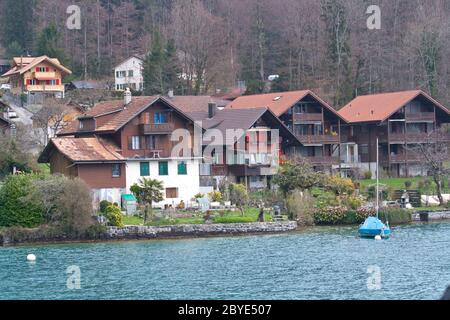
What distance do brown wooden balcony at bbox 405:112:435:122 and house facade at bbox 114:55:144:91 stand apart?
28263 mm

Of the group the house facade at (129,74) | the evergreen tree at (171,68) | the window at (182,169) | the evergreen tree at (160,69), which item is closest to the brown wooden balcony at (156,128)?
the window at (182,169)

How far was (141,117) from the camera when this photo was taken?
66188 mm

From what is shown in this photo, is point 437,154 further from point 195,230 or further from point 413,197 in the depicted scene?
point 195,230

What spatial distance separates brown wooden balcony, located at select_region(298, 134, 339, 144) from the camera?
76.8 m

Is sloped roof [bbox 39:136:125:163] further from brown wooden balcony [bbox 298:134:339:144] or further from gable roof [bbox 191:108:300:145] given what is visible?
brown wooden balcony [bbox 298:134:339:144]

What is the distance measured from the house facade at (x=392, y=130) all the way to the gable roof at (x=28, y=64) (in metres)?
27.5

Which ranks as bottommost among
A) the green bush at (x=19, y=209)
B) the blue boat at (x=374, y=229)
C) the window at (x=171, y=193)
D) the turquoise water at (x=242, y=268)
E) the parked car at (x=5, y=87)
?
the turquoise water at (x=242, y=268)

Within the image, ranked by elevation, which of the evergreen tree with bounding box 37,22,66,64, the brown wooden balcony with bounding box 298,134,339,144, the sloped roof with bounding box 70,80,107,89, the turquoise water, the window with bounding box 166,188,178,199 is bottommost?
the turquoise water

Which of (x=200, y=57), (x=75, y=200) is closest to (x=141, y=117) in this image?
(x=75, y=200)

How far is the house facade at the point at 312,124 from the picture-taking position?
76.8 m

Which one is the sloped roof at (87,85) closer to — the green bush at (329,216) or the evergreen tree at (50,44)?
the evergreen tree at (50,44)

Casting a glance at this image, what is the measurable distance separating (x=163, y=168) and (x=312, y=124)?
15437 mm

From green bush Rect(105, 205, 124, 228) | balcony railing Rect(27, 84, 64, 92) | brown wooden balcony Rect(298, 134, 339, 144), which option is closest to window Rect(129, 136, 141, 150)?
green bush Rect(105, 205, 124, 228)
